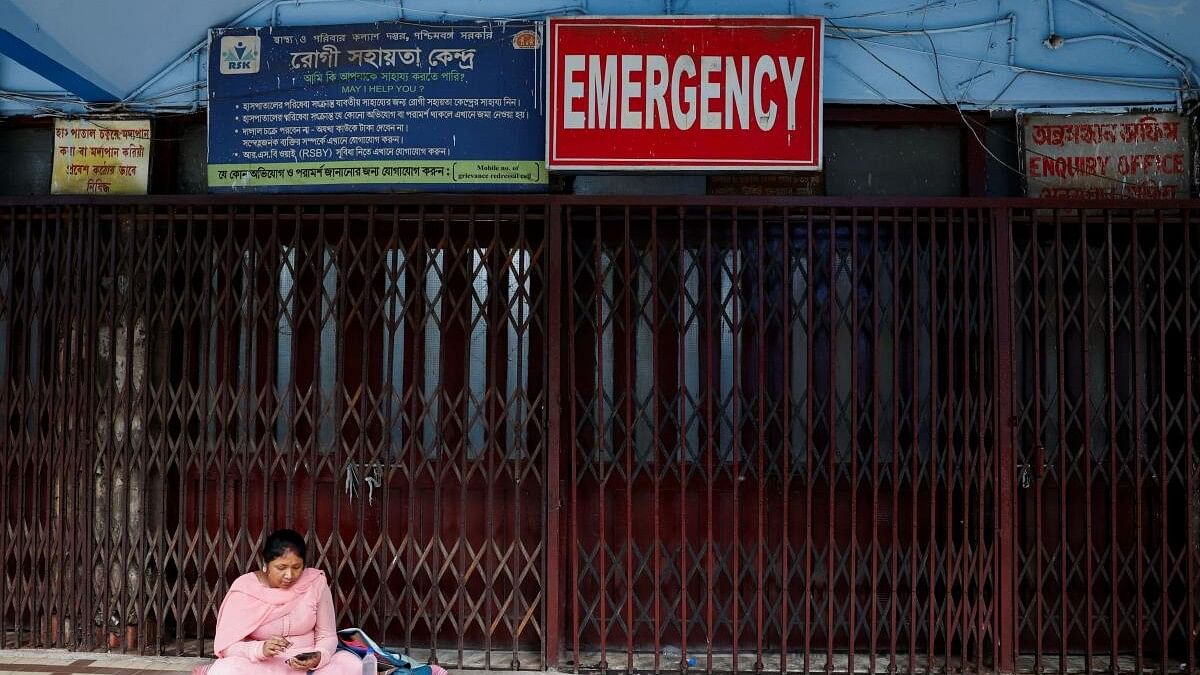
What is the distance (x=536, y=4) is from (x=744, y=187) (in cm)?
152

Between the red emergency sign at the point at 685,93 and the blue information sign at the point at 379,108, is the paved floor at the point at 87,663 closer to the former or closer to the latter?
the blue information sign at the point at 379,108

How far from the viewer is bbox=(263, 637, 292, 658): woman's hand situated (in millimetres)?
3578

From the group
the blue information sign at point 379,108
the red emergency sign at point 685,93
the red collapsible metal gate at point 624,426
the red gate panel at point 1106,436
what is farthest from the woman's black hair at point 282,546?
the red gate panel at point 1106,436

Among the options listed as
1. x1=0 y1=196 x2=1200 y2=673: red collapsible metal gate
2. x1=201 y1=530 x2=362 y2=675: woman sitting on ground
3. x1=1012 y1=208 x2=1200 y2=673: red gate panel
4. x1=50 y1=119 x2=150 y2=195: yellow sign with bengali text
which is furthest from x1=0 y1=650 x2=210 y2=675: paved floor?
x1=1012 y1=208 x2=1200 y2=673: red gate panel

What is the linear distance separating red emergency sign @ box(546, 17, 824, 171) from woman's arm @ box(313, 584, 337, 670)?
239cm

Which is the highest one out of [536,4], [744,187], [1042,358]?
[536,4]

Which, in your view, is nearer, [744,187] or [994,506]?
[994,506]

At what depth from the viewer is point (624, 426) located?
443cm

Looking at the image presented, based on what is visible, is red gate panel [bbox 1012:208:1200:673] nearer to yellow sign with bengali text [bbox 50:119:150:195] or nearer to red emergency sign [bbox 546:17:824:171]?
red emergency sign [bbox 546:17:824:171]

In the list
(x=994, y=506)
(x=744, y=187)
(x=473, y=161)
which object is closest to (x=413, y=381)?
(x=473, y=161)

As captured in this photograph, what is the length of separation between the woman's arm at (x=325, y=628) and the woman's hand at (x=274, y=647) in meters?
0.18

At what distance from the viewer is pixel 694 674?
437 cm

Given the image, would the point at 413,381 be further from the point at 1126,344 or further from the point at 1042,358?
the point at 1126,344

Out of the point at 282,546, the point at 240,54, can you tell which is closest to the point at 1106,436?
the point at 282,546
